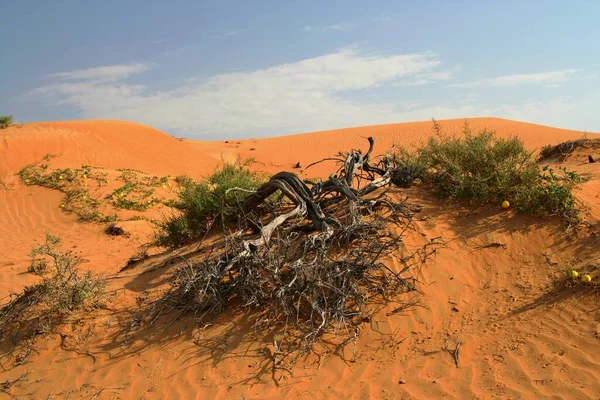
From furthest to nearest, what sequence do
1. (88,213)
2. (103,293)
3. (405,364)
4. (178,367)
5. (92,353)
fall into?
(88,213), (103,293), (92,353), (178,367), (405,364)

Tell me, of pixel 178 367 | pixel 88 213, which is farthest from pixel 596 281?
pixel 88 213

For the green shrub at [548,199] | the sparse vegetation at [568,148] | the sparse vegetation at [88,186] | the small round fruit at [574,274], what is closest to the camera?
the small round fruit at [574,274]

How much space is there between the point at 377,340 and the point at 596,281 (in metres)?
1.86

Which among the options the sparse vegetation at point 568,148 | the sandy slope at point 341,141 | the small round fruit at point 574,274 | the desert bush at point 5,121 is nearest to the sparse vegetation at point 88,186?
A: the desert bush at point 5,121

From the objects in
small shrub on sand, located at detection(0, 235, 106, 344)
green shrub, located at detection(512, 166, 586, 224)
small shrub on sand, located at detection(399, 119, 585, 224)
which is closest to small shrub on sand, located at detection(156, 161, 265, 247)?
small shrub on sand, located at detection(0, 235, 106, 344)

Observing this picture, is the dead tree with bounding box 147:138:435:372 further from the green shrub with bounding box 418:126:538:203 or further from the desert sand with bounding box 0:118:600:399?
the green shrub with bounding box 418:126:538:203

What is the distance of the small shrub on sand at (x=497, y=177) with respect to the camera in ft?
17.3

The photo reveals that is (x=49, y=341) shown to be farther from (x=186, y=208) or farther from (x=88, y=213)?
(x=88, y=213)

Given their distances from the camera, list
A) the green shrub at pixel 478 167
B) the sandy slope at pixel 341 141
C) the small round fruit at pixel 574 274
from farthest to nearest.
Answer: the sandy slope at pixel 341 141, the green shrub at pixel 478 167, the small round fruit at pixel 574 274

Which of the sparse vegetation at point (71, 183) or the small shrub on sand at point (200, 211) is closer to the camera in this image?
the small shrub on sand at point (200, 211)

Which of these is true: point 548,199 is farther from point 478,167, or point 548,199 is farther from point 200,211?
point 200,211

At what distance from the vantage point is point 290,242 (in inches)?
188

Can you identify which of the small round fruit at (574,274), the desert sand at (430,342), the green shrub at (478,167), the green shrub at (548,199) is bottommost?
the desert sand at (430,342)

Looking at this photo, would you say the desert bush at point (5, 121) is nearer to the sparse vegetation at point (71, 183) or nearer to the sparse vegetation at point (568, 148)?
the sparse vegetation at point (71, 183)
